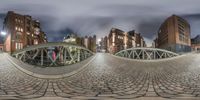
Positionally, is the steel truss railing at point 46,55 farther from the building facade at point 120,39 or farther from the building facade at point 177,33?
the building facade at point 177,33

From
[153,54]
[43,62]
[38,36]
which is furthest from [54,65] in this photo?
[153,54]

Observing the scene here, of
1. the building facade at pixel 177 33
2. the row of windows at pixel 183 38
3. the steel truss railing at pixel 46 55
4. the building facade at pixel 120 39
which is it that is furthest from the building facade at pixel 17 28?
the row of windows at pixel 183 38

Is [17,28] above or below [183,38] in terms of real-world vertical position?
above

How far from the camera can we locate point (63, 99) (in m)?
1.64

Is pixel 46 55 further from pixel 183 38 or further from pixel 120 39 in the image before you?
pixel 183 38

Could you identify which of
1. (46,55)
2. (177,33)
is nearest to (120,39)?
(177,33)

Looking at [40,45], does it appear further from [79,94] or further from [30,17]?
[79,94]

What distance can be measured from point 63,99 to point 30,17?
7.02 feet

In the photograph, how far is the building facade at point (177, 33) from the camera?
12.0 feet

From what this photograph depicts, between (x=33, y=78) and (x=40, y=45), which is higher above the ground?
(x=40, y=45)

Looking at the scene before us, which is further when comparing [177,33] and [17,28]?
[177,33]

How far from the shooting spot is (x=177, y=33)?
376cm

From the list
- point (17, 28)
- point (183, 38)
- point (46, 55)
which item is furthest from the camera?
point (46, 55)

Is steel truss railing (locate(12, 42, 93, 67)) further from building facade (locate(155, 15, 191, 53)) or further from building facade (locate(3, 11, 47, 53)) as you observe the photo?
building facade (locate(155, 15, 191, 53))
